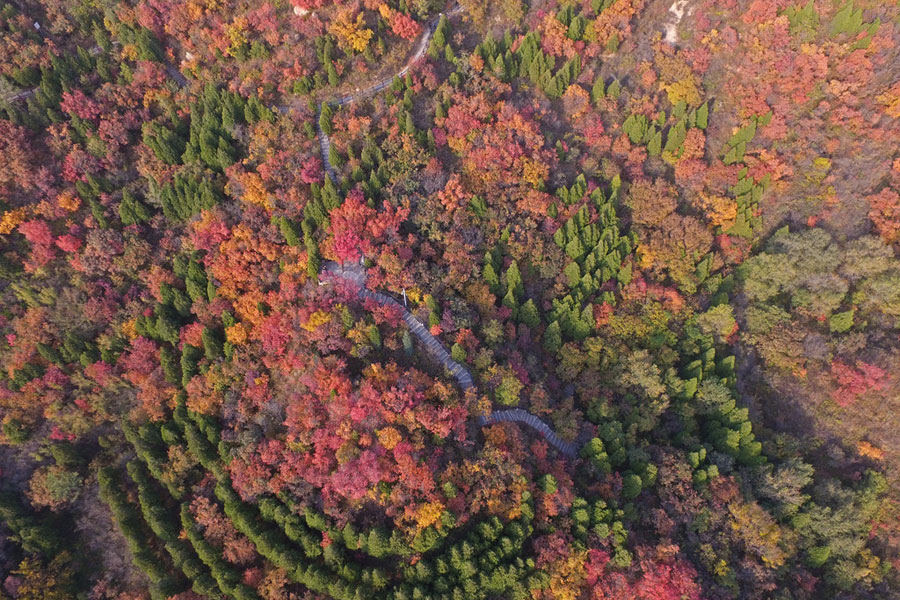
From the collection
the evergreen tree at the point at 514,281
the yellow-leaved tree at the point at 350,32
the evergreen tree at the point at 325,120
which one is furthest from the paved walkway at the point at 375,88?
the evergreen tree at the point at 514,281

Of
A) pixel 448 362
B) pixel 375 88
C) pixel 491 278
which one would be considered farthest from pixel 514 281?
pixel 375 88

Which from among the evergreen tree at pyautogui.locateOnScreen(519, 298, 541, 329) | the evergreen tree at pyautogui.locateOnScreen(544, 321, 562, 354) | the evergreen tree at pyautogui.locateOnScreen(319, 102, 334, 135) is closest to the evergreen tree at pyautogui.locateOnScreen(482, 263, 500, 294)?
the evergreen tree at pyautogui.locateOnScreen(519, 298, 541, 329)

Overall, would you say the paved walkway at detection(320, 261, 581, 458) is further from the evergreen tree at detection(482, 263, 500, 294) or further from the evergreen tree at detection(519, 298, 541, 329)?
the evergreen tree at detection(519, 298, 541, 329)

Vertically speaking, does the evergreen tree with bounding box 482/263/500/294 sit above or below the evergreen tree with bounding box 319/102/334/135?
below

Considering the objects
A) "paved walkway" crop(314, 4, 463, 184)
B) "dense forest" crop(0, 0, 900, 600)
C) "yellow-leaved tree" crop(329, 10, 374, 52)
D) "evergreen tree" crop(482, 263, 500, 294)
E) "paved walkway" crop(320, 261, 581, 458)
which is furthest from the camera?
"yellow-leaved tree" crop(329, 10, 374, 52)

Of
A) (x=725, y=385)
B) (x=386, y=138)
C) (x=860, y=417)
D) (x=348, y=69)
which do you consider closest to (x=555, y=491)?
(x=725, y=385)

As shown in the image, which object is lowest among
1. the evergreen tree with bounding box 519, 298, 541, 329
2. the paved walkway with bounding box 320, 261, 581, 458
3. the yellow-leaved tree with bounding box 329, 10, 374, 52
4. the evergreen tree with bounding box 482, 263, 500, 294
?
the paved walkway with bounding box 320, 261, 581, 458
